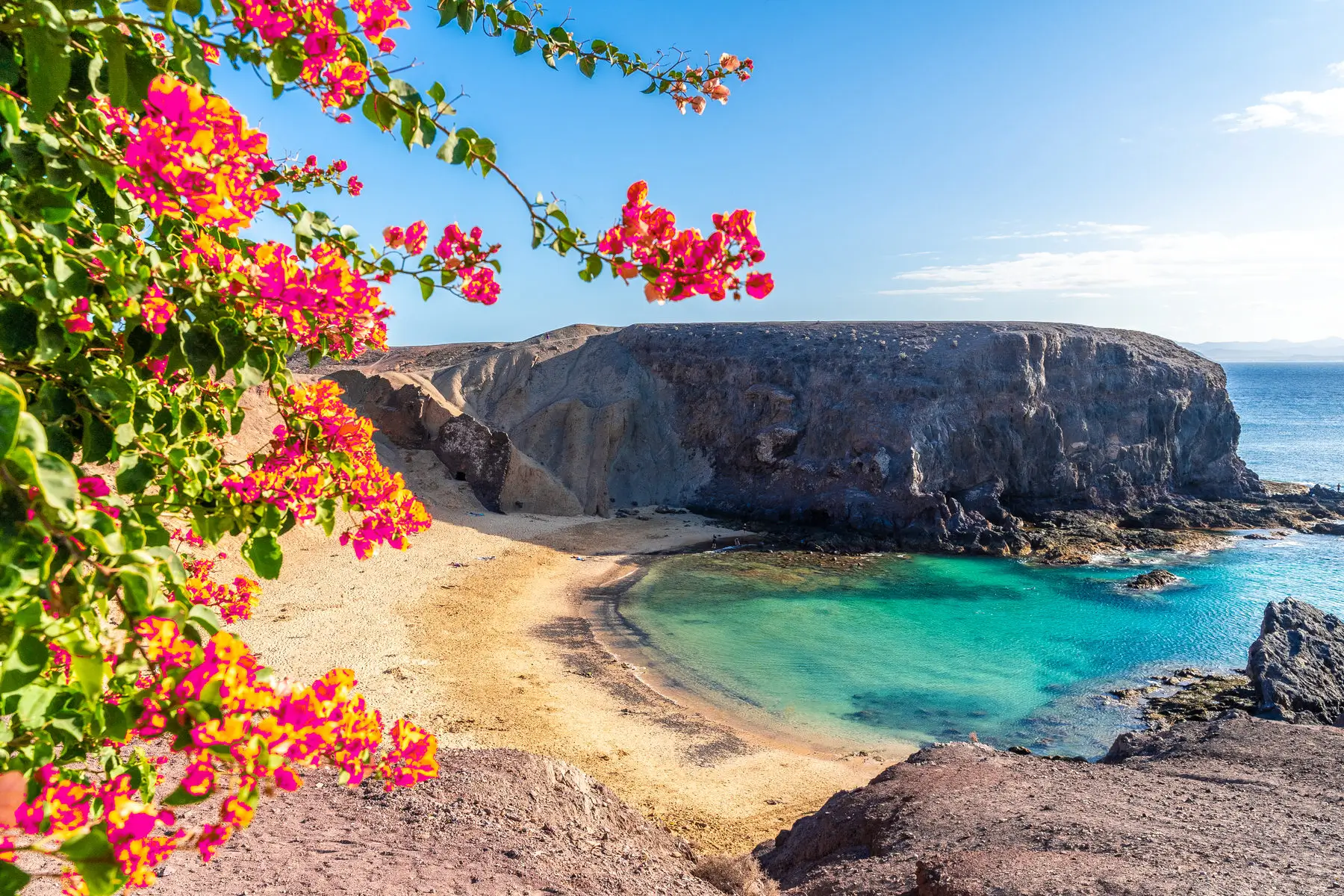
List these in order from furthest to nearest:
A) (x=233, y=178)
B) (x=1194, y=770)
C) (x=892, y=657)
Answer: (x=892, y=657)
(x=1194, y=770)
(x=233, y=178)

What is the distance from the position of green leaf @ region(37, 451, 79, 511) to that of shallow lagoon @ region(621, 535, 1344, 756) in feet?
54.3

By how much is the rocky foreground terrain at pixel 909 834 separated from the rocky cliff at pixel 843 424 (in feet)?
75.4

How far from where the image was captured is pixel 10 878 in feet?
5.60

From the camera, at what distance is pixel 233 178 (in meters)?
1.94

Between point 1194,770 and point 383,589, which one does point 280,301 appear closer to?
point 1194,770

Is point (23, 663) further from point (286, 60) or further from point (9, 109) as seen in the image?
point (286, 60)

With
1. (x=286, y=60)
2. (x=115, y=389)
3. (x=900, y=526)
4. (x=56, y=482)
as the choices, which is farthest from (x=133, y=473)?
(x=900, y=526)

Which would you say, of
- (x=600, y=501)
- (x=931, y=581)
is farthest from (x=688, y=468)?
(x=931, y=581)

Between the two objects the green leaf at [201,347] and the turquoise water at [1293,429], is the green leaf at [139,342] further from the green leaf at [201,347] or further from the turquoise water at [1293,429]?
the turquoise water at [1293,429]

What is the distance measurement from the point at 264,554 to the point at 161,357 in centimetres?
84

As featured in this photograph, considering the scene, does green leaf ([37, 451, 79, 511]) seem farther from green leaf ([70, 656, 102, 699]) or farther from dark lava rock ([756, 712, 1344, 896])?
dark lava rock ([756, 712, 1344, 896])

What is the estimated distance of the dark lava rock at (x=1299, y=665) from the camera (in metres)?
15.5

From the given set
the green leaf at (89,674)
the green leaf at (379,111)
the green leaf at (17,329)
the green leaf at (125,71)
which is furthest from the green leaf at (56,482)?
the green leaf at (379,111)

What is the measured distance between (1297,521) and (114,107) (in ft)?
157
